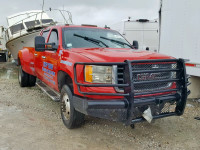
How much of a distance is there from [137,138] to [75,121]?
1.10m

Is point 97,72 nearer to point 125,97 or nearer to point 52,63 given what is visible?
point 125,97

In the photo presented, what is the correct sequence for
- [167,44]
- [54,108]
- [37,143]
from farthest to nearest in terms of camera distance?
[167,44]
[54,108]
[37,143]

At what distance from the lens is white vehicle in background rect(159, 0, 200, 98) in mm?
5496

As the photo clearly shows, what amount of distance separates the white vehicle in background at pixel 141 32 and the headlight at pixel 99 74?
300 inches

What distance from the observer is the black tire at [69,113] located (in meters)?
3.58

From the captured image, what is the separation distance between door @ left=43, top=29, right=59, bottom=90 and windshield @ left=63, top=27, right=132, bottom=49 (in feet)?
1.00

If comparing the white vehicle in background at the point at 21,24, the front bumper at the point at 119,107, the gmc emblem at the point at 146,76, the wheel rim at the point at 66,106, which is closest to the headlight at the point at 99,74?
the front bumper at the point at 119,107

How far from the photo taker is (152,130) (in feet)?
13.0

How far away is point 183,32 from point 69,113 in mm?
3972

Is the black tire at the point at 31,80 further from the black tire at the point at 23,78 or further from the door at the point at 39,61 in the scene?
the door at the point at 39,61

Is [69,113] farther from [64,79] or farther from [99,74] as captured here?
[99,74]

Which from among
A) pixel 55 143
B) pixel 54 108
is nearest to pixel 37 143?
pixel 55 143

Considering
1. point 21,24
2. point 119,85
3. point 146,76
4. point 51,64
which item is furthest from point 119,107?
point 21,24

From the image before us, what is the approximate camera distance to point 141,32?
1055 cm
